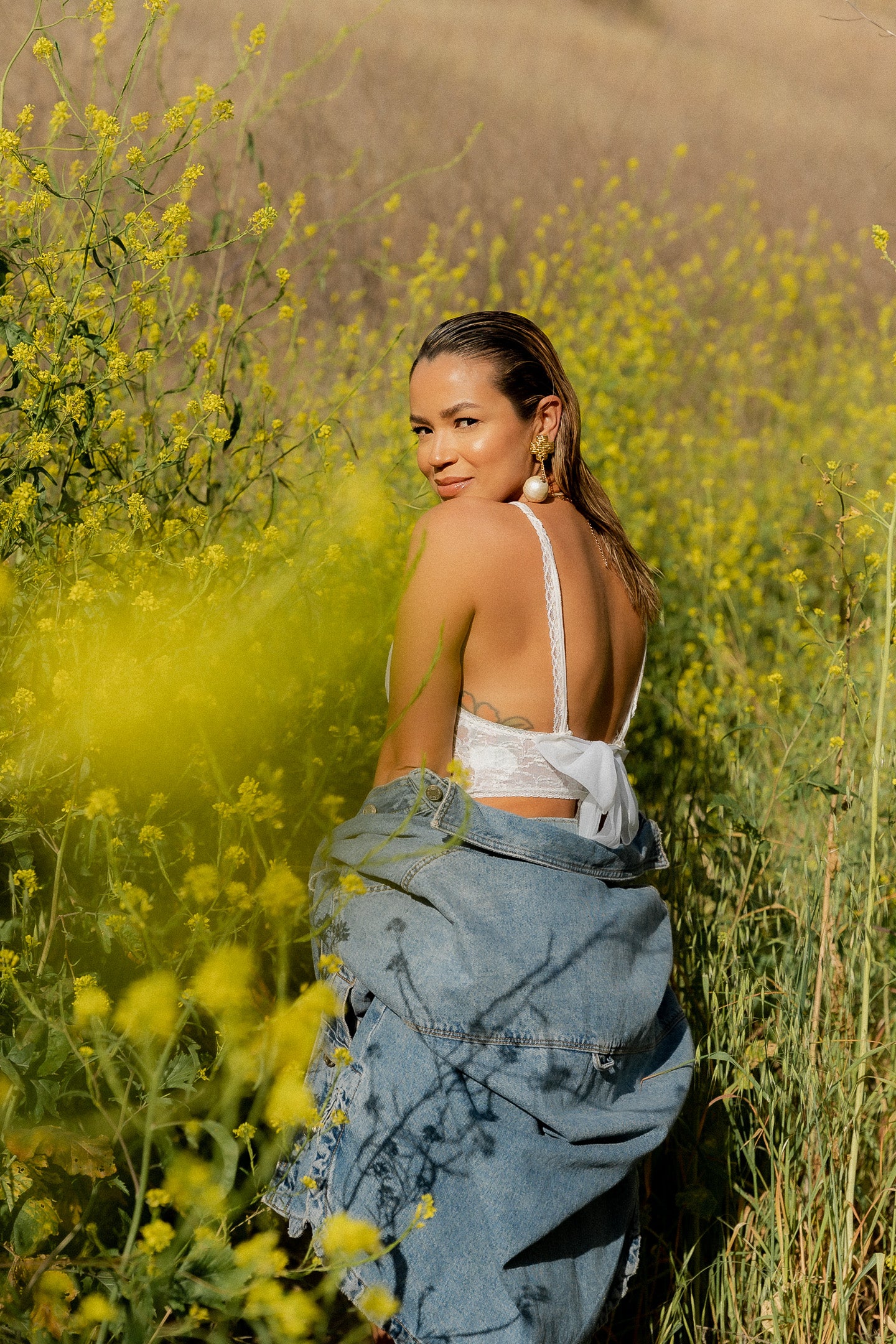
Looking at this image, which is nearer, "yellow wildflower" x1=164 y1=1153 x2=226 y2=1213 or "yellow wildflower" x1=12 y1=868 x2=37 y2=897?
"yellow wildflower" x1=164 y1=1153 x2=226 y2=1213

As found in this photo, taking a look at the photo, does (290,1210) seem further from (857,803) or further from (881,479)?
(881,479)

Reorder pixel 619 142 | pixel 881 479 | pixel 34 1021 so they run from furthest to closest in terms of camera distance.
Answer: pixel 619 142 < pixel 881 479 < pixel 34 1021


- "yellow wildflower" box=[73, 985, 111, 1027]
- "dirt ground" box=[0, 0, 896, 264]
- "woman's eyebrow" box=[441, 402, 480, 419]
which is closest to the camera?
"yellow wildflower" box=[73, 985, 111, 1027]

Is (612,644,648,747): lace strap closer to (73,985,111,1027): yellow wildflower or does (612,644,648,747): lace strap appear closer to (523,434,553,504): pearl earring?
(523,434,553,504): pearl earring

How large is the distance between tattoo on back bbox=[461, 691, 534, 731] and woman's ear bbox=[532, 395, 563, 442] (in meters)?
0.49

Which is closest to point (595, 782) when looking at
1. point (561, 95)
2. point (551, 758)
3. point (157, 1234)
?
point (551, 758)

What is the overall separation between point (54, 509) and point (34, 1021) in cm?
69

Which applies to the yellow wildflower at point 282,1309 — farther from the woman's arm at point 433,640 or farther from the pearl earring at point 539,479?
the pearl earring at point 539,479

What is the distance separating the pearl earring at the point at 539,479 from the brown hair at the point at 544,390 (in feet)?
0.06

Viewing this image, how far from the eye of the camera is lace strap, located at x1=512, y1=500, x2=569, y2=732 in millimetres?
1571

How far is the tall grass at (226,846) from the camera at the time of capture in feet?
3.72

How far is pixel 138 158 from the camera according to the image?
4.87 ft

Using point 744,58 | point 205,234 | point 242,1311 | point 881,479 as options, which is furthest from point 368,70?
point 242,1311

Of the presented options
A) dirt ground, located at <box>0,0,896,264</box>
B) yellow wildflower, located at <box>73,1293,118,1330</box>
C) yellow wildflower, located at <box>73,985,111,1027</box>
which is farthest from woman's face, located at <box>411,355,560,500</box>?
dirt ground, located at <box>0,0,896,264</box>
